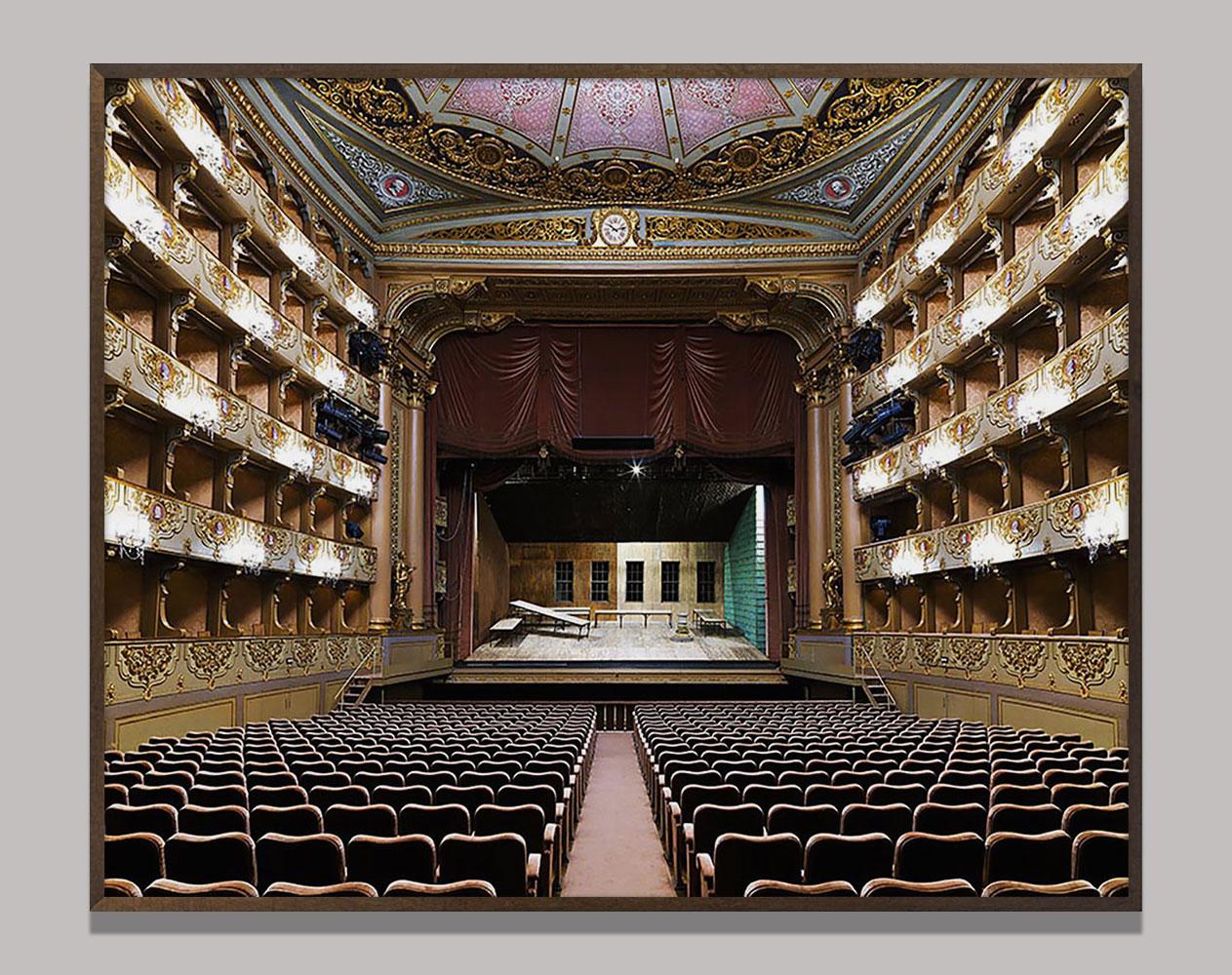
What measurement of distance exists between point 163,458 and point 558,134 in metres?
5.42

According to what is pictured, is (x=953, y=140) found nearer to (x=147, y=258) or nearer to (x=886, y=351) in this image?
(x=886, y=351)

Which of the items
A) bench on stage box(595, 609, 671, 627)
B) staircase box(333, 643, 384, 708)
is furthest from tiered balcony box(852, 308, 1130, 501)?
bench on stage box(595, 609, 671, 627)

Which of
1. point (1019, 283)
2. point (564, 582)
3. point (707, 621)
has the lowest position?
point (707, 621)

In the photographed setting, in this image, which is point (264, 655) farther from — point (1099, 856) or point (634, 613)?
point (634, 613)

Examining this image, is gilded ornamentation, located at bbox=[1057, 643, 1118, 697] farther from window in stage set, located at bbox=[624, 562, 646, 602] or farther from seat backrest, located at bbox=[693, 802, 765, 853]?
window in stage set, located at bbox=[624, 562, 646, 602]

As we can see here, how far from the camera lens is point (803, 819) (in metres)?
4.52

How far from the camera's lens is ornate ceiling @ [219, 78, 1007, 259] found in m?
10.3

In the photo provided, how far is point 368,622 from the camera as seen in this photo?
15477 mm

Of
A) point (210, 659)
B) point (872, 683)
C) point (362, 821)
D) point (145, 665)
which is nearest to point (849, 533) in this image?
point (872, 683)

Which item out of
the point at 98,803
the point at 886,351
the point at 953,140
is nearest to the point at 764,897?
the point at 98,803

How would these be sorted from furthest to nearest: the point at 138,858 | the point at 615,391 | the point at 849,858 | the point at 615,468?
1. the point at 615,468
2. the point at 615,391
3. the point at 138,858
4. the point at 849,858

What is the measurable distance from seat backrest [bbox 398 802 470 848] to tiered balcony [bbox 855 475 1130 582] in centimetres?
349

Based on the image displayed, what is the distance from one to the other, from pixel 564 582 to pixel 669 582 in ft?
9.24

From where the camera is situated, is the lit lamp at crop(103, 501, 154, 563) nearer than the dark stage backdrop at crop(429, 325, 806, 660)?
Yes
